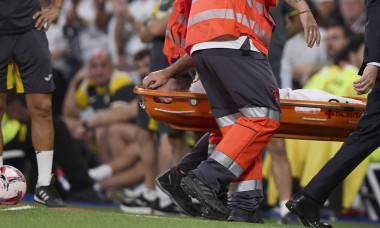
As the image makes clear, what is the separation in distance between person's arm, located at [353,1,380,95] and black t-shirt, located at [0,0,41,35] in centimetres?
259

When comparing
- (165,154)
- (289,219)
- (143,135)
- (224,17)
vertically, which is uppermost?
(224,17)

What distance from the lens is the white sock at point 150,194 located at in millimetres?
7719

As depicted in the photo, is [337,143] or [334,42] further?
[334,42]

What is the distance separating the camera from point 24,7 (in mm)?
5871

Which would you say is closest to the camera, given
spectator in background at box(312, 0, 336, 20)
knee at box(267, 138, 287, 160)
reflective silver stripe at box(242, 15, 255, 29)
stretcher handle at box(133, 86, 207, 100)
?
reflective silver stripe at box(242, 15, 255, 29)

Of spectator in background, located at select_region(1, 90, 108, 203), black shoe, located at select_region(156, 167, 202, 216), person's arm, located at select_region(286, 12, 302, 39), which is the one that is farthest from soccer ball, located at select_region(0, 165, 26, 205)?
spectator in background, located at select_region(1, 90, 108, 203)

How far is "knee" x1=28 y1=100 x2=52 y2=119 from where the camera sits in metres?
5.94

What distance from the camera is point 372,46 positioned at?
4605mm

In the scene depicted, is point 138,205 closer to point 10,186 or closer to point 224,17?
point 10,186

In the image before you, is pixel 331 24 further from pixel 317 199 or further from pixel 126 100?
pixel 317 199

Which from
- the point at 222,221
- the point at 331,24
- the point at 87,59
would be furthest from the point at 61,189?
the point at 222,221

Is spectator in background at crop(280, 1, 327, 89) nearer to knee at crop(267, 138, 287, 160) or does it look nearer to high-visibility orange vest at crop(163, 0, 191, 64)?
knee at crop(267, 138, 287, 160)

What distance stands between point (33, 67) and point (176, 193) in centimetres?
154

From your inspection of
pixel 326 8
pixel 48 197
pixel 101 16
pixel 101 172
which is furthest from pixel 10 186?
pixel 101 16
